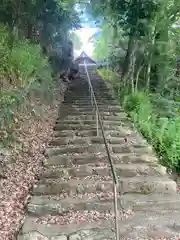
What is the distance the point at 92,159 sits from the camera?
21.3ft

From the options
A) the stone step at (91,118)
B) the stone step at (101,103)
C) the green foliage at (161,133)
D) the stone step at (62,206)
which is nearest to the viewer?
the stone step at (62,206)

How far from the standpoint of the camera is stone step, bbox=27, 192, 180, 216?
4.86m

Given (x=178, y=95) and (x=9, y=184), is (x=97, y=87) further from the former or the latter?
(x=9, y=184)

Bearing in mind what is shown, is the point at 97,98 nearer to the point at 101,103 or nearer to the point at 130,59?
Answer: the point at 101,103

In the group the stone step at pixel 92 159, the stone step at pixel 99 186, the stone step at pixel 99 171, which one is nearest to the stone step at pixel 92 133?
the stone step at pixel 92 159

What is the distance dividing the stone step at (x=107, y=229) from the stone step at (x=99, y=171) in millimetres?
1292

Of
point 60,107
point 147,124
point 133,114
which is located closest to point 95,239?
point 147,124

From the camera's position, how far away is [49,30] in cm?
1318

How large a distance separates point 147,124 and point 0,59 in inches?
158

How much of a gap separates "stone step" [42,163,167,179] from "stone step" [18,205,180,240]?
129 centimetres

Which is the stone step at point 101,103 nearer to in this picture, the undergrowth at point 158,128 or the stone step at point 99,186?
the undergrowth at point 158,128

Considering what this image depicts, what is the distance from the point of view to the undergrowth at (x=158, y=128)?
7.63m

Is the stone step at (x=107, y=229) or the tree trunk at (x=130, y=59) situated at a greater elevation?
the tree trunk at (x=130, y=59)

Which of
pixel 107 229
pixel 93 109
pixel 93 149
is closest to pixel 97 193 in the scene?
pixel 107 229
